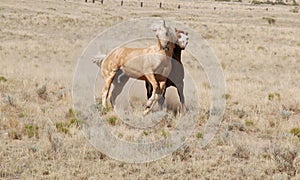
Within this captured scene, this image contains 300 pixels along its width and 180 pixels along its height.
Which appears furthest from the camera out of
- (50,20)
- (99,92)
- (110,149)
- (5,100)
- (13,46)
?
(50,20)

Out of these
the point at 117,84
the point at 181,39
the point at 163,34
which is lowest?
the point at 117,84

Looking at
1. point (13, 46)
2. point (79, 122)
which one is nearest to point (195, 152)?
point (79, 122)

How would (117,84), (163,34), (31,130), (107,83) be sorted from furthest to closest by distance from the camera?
1. (117,84)
2. (107,83)
3. (163,34)
4. (31,130)

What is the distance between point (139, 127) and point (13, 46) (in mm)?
17359

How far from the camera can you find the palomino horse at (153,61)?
9.23 meters

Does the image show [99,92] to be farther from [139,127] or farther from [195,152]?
[195,152]

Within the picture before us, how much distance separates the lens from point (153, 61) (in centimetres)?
929

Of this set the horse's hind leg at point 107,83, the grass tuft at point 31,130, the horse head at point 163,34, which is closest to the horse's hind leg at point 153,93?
the horse head at point 163,34

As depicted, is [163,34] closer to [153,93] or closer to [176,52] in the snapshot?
[176,52]

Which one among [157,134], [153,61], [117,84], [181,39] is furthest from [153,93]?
[117,84]

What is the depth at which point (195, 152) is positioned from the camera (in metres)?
7.65

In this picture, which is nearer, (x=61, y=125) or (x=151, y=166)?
(x=151, y=166)

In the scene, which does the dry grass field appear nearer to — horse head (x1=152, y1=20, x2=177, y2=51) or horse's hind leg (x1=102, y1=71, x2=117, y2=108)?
horse's hind leg (x1=102, y1=71, x2=117, y2=108)

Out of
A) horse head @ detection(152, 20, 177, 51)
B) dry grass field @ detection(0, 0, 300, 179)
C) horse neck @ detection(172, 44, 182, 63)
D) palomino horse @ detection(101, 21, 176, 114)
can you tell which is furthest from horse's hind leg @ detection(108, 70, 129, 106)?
horse head @ detection(152, 20, 177, 51)
